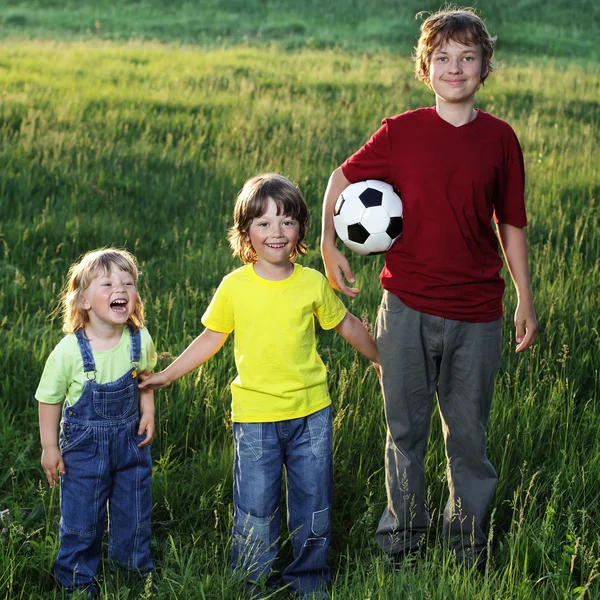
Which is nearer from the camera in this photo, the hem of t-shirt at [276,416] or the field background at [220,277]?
the hem of t-shirt at [276,416]

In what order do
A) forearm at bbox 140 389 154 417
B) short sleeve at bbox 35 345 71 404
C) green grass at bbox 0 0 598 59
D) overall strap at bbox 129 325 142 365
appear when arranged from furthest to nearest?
green grass at bbox 0 0 598 59 → forearm at bbox 140 389 154 417 → overall strap at bbox 129 325 142 365 → short sleeve at bbox 35 345 71 404

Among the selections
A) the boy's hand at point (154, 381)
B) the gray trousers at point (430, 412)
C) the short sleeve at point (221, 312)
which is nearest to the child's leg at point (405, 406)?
the gray trousers at point (430, 412)

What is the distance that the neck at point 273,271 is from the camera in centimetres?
321

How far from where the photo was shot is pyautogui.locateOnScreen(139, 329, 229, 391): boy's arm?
129 inches

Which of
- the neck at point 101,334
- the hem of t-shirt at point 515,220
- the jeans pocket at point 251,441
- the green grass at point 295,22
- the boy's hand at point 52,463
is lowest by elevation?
the boy's hand at point 52,463

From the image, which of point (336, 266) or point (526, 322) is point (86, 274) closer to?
point (336, 266)

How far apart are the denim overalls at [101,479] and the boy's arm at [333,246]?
2.76 ft

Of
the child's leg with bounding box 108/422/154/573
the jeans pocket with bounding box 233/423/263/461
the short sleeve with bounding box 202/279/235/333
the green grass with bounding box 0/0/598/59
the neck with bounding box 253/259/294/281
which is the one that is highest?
the green grass with bounding box 0/0/598/59

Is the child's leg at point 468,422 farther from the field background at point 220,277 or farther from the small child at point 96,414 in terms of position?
the small child at point 96,414

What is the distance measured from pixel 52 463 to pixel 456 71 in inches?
85.3

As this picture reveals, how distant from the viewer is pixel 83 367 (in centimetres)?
312

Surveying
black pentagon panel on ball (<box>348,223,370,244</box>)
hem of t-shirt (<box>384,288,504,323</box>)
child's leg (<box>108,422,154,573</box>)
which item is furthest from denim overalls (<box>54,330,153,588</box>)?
hem of t-shirt (<box>384,288,504,323</box>)

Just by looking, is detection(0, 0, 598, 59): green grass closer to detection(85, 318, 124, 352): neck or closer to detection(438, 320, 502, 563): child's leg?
detection(438, 320, 502, 563): child's leg

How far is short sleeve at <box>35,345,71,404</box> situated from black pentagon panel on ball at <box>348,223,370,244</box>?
1.23m
